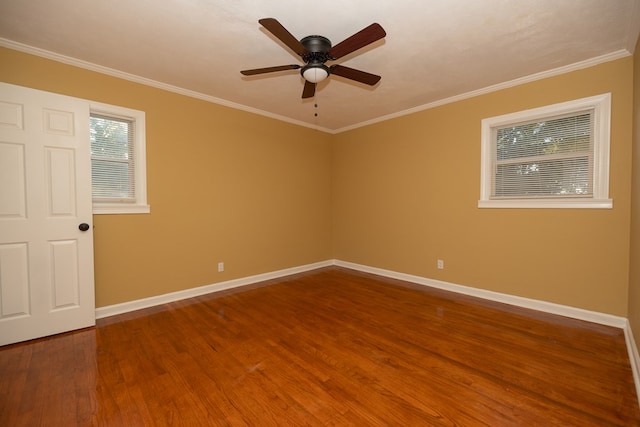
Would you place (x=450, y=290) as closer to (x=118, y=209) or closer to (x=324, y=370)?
(x=324, y=370)

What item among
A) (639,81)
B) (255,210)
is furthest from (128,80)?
(639,81)

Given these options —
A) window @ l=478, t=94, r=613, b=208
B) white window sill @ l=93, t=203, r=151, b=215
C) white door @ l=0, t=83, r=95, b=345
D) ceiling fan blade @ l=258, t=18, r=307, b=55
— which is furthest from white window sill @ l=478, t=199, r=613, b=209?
white door @ l=0, t=83, r=95, b=345

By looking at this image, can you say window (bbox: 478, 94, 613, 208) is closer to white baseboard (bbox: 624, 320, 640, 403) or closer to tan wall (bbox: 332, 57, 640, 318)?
tan wall (bbox: 332, 57, 640, 318)

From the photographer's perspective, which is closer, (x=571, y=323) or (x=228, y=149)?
(x=571, y=323)

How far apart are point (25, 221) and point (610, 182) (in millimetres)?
5528

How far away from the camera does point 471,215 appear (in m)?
3.69


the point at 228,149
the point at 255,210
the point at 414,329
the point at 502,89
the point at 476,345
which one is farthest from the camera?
the point at 255,210

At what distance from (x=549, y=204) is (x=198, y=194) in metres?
4.22

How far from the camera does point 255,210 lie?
14.3 ft

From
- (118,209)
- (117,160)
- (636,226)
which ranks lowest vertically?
(636,226)

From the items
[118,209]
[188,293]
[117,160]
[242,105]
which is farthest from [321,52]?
[188,293]

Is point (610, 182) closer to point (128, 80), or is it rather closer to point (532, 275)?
point (532, 275)

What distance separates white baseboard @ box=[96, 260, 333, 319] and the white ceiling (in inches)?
102

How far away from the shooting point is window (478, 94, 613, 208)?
2.81 m
